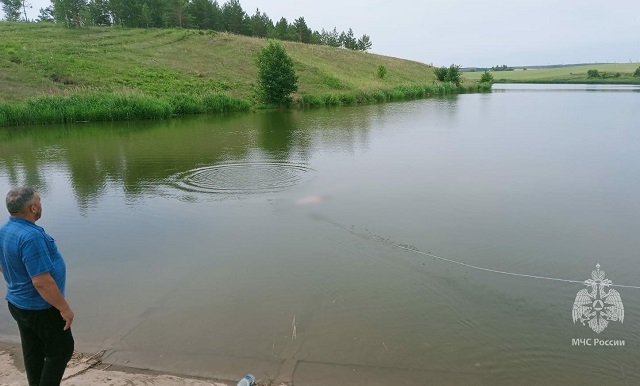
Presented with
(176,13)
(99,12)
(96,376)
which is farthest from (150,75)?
(96,376)

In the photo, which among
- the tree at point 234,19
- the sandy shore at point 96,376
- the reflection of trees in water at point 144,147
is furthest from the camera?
the tree at point 234,19

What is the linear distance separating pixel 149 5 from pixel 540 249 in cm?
8275

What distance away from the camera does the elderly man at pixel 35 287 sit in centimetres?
355

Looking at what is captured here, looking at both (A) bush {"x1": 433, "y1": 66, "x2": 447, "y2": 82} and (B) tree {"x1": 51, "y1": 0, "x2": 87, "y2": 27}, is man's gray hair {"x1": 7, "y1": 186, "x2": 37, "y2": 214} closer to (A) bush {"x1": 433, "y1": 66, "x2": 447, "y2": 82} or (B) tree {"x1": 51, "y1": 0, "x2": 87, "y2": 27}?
(A) bush {"x1": 433, "y1": 66, "x2": 447, "y2": 82}

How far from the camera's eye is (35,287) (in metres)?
3.60

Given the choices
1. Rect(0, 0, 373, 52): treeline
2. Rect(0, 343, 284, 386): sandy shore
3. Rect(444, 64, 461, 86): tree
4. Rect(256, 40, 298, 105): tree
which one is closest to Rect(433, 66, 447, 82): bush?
Rect(444, 64, 461, 86): tree

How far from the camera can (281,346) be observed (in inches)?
216

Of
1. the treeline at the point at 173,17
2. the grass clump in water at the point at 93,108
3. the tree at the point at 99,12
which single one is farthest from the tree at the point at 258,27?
the grass clump in water at the point at 93,108

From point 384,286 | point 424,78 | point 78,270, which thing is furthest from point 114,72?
point 424,78

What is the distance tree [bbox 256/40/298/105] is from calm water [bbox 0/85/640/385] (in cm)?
2338

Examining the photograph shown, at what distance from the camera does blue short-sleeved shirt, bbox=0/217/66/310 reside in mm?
3529

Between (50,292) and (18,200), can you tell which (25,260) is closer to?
(50,292)

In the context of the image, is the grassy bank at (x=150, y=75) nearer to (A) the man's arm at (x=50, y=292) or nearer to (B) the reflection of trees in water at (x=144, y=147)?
(B) the reflection of trees in water at (x=144, y=147)

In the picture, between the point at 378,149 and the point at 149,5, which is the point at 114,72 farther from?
the point at 149,5
